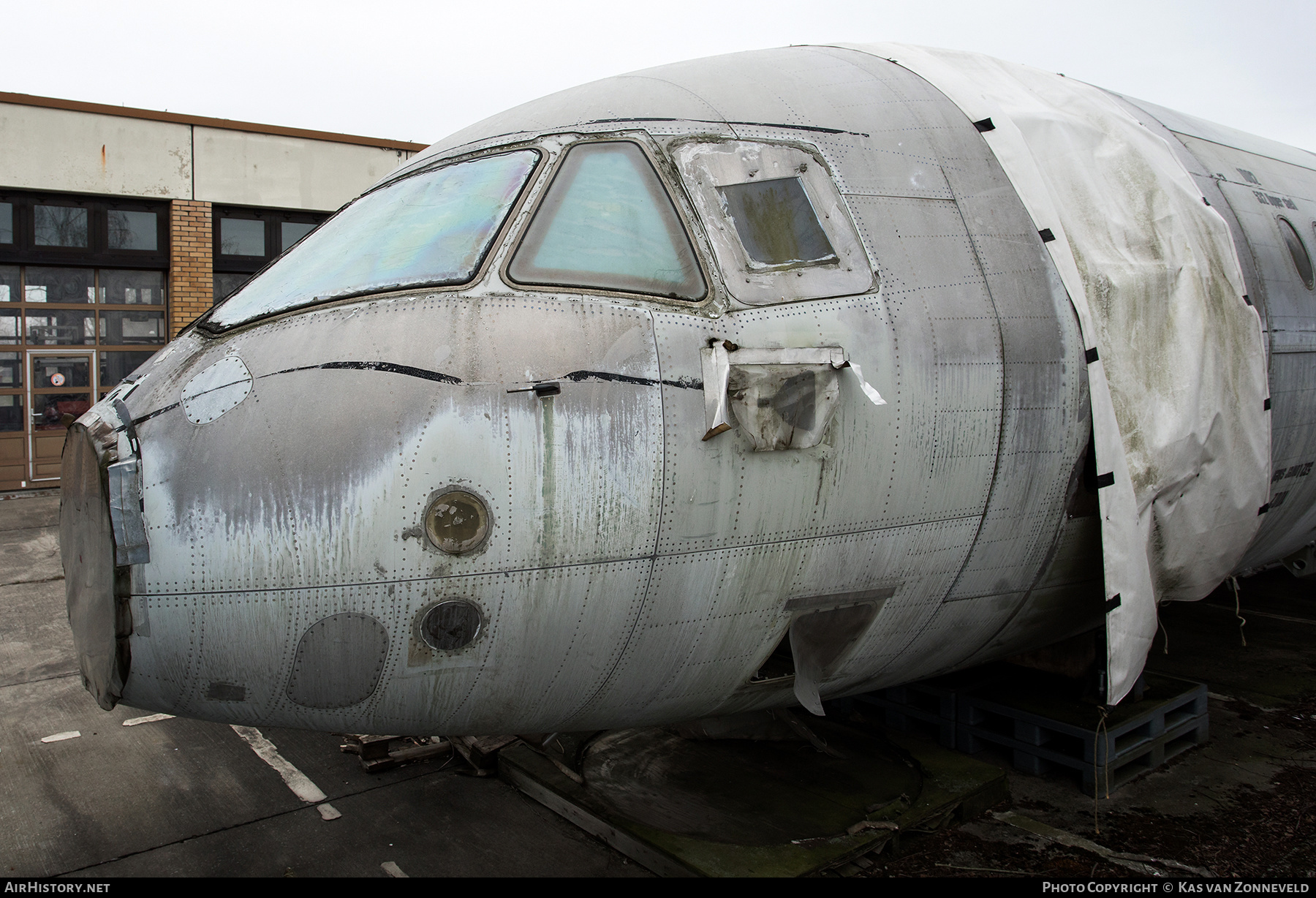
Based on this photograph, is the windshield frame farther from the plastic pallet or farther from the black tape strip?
the plastic pallet

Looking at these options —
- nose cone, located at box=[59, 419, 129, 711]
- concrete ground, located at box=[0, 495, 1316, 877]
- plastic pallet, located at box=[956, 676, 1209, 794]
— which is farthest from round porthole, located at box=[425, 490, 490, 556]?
plastic pallet, located at box=[956, 676, 1209, 794]

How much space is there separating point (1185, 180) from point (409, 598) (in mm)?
4311

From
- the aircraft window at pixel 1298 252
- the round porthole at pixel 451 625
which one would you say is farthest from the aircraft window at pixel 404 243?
the aircraft window at pixel 1298 252

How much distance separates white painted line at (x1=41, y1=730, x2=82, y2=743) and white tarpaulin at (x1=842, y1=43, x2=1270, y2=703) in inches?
255

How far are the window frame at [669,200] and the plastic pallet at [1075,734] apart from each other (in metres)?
3.40

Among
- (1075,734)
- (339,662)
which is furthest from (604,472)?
(1075,734)

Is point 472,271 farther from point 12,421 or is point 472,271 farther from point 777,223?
point 12,421

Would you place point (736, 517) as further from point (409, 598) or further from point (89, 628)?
point (89, 628)

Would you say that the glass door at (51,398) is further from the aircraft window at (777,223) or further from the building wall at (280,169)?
the aircraft window at (777,223)

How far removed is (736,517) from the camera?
3.24 metres

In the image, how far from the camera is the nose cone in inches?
114

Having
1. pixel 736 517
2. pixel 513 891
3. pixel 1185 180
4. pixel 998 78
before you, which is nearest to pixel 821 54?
pixel 998 78

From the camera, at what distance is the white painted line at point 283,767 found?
18.0 feet

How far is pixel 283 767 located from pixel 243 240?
13.7m
